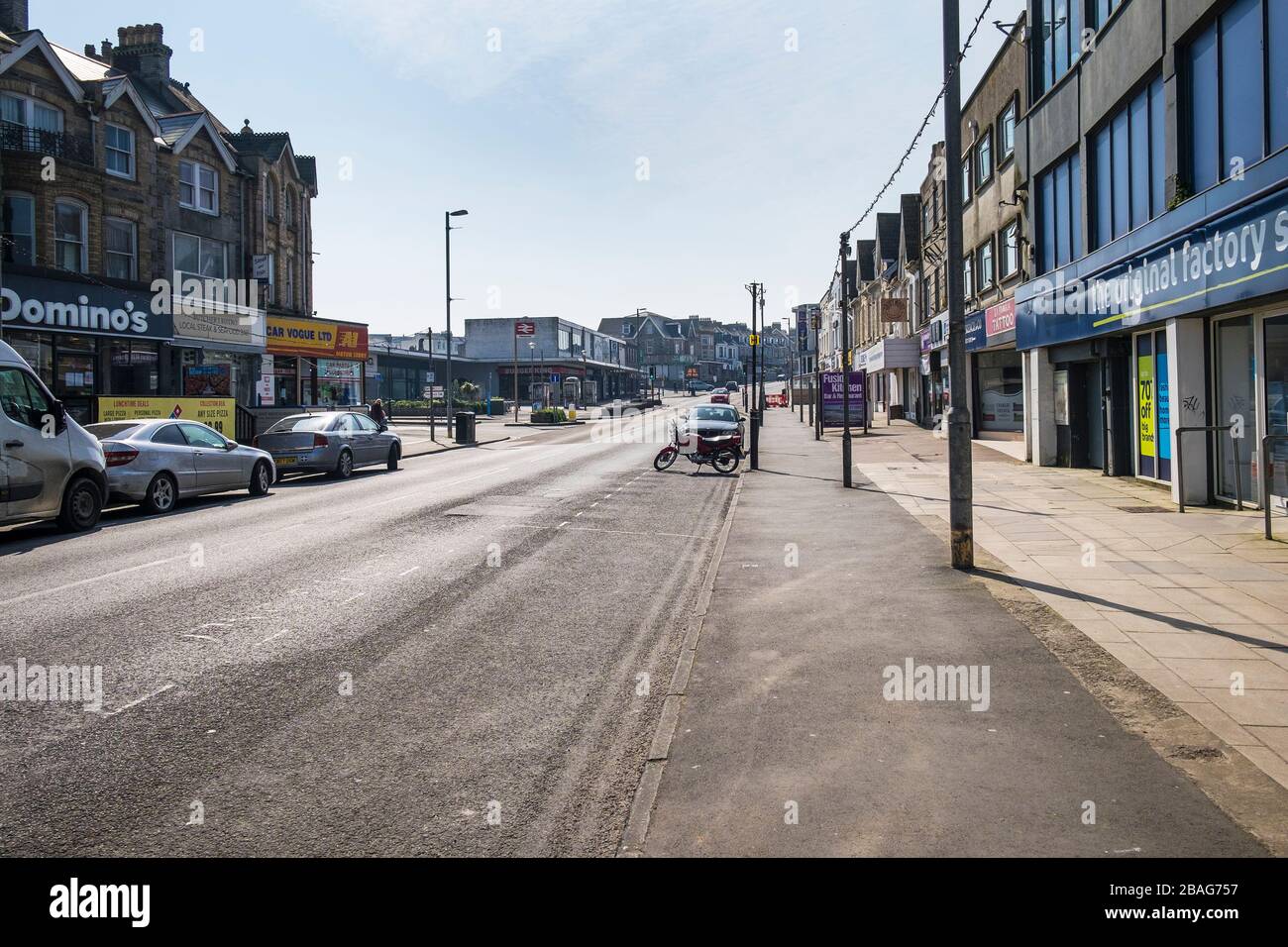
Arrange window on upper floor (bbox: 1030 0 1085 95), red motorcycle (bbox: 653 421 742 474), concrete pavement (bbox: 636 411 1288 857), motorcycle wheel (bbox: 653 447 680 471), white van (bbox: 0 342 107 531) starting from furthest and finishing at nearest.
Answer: motorcycle wheel (bbox: 653 447 680 471)
red motorcycle (bbox: 653 421 742 474)
window on upper floor (bbox: 1030 0 1085 95)
white van (bbox: 0 342 107 531)
concrete pavement (bbox: 636 411 1288 857)

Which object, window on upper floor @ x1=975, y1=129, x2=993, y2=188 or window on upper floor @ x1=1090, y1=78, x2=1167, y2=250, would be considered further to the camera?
window on upper floor @ x1=975, y1=129, x2=993, y2=188

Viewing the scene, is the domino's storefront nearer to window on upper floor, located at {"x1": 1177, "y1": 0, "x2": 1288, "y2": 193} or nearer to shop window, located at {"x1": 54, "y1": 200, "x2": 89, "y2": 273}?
window on upper floor, located at {"x1": 1177, "y1": 0, "x2": 1288, "y2": 193}

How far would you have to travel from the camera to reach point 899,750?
5.30 metres

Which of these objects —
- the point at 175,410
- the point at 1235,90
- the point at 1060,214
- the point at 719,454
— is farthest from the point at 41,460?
the point at 1060,214

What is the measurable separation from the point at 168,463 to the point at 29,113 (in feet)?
50.6

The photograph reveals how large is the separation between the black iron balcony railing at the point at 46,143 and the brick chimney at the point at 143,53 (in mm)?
9493

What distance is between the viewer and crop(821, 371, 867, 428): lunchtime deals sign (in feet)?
108

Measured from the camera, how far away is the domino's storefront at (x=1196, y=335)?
1271 centimetres

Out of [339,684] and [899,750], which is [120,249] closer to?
[339,684]

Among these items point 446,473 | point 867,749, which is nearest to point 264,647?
point 867,749

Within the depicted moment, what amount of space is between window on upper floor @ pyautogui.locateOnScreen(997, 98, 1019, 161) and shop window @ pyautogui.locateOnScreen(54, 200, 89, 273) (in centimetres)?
2521

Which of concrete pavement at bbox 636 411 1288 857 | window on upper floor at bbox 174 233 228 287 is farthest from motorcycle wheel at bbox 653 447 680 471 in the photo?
window on upper floor at bbox 174 233 228 287
